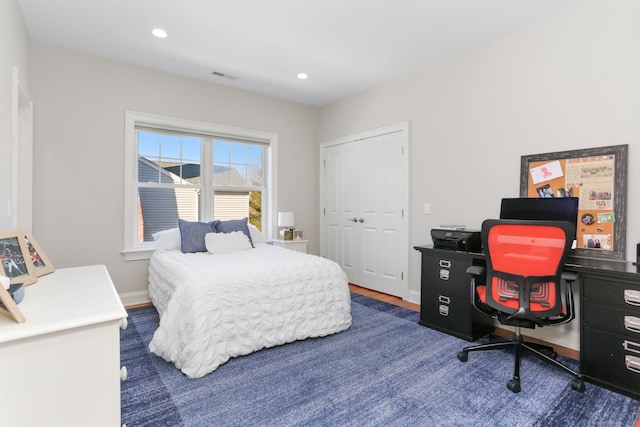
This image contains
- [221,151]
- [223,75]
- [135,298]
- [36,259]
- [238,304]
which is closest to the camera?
[36,259]

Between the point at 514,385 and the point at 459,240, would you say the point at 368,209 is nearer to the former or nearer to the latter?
the point at 459,240

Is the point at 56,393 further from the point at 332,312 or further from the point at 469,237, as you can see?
the point at 469,237

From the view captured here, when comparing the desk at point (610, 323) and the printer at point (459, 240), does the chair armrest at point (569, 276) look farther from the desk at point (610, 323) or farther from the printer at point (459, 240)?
the printer at point (459, 240)

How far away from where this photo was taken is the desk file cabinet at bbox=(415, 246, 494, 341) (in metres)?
2.82

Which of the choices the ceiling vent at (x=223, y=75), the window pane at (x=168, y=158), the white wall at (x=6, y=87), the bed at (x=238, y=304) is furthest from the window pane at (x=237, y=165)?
the white wall at (x=6, y=87)

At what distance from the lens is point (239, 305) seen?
2.43 meters

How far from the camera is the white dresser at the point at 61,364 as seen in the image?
0.97 meters

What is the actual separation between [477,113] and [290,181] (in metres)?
2.69

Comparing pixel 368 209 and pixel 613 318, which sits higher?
pixel 368 209

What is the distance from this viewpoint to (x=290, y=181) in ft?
16.3

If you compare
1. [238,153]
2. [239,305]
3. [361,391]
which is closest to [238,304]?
[239,305]

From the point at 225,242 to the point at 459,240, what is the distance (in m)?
2.36

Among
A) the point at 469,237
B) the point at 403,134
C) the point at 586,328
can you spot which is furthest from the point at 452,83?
the point at 586,328

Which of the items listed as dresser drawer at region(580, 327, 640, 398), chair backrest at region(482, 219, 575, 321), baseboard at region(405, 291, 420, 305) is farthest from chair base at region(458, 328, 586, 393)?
baseboard at region(405, 291, 420, 305)
